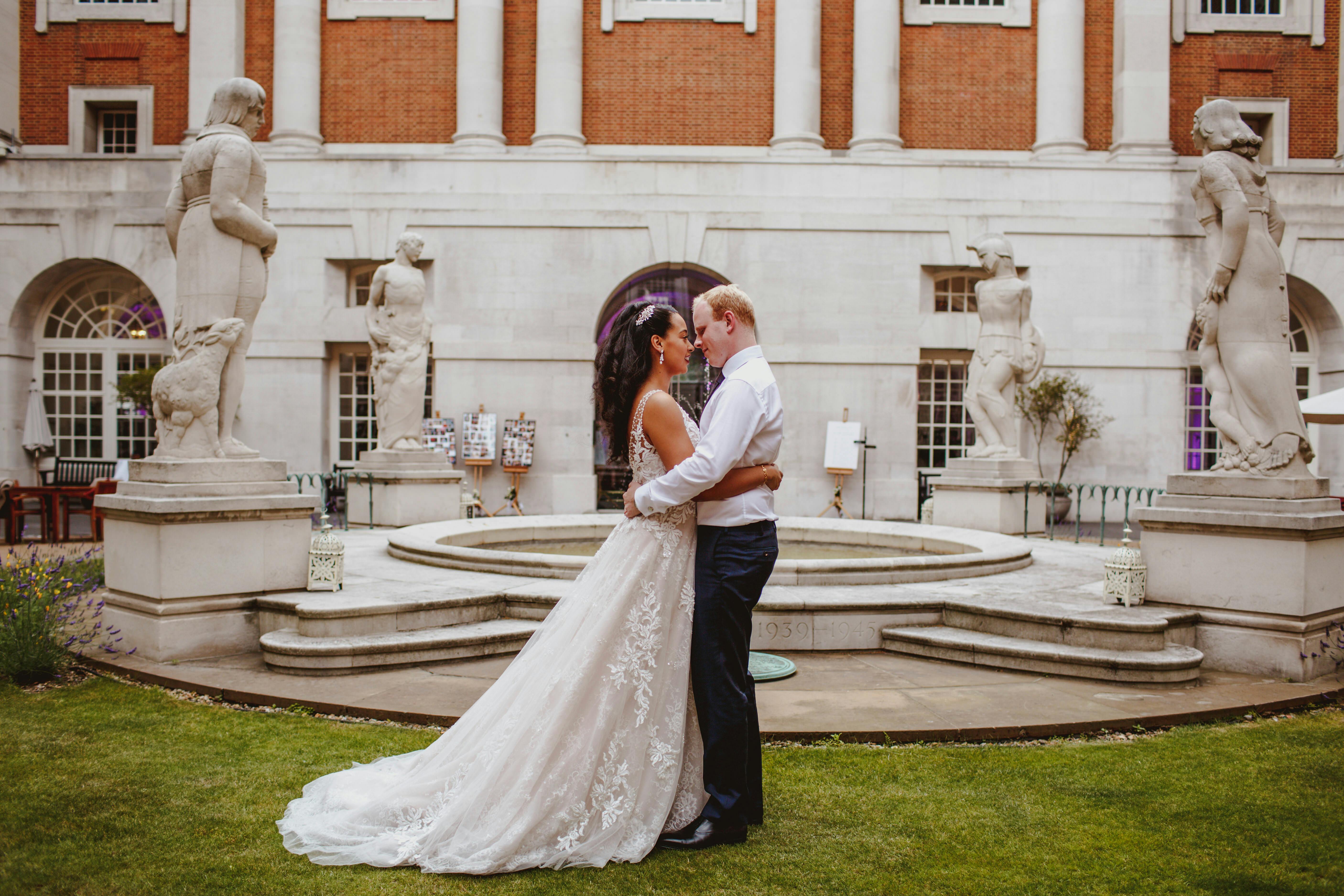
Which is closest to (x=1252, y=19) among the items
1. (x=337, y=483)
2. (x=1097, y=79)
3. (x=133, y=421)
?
(x=1097, y=79)

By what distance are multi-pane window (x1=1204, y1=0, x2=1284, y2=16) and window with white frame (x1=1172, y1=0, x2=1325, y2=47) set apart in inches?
0.6

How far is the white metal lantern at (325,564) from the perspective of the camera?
6730 millimetres

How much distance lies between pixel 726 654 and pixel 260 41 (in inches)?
782

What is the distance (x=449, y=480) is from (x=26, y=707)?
800cm

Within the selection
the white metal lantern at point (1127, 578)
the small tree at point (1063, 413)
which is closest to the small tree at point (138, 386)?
the small tree at point (1063, 413)

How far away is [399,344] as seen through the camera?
1305 cm

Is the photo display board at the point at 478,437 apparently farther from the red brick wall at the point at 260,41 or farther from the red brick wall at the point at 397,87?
the red brick wall at the point at 260,41

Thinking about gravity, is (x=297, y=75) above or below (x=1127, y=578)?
above

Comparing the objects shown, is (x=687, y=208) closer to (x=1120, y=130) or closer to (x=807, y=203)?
(x=807, y=203)

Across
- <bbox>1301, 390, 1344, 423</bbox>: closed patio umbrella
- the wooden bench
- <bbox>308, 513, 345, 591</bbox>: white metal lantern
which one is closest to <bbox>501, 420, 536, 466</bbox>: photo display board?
the wooden bench

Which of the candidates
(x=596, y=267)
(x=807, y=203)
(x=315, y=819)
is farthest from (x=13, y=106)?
(x=315, y=819)

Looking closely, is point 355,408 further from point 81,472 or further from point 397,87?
point 397,87

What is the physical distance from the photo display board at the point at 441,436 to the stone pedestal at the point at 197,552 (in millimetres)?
10269

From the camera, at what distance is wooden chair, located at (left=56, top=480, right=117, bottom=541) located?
12.7 metres
